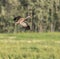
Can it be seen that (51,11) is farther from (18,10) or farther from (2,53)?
(2,53)

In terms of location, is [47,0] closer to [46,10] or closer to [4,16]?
[46,10]

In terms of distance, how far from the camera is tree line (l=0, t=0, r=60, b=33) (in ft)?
86.6

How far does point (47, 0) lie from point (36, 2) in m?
1.01

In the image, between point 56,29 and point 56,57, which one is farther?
point 56,29

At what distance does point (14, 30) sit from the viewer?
84.2 ft

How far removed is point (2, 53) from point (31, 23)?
1684cm

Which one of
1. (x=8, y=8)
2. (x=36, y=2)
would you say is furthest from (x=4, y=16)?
(x=36, y=2)

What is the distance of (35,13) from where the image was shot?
2628 centimetres

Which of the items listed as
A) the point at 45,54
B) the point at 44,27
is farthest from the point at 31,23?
the point at 45,54

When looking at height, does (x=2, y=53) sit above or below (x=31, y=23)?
above

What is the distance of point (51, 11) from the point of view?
27.1 meters

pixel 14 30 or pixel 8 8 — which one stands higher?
pixel 8 8

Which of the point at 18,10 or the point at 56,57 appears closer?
the point at 56,57

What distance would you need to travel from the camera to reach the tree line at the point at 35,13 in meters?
26.4
